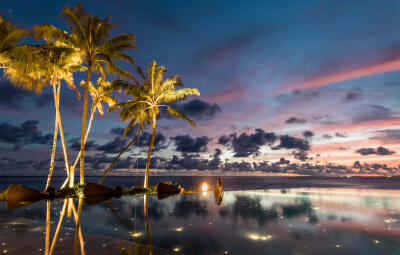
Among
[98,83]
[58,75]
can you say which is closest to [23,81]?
[58,75]

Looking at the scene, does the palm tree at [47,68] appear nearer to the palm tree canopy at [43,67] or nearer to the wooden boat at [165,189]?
the palm tree canopy at [43,67]

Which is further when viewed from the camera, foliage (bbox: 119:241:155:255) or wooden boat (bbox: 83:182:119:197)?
wooden boat (bbox: 83:182:119:197)

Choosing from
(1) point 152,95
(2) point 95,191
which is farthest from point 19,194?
(1) point 152,95

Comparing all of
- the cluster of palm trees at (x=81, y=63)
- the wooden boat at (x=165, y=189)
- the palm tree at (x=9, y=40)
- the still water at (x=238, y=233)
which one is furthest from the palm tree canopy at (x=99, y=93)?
the still water at (x=238, y=233)

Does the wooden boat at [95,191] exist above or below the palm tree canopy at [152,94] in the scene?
below

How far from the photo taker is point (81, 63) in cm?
1688

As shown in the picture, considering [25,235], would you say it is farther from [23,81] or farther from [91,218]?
[23,81]

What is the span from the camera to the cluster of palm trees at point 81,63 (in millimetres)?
13477

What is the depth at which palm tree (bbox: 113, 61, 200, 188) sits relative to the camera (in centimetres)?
1897

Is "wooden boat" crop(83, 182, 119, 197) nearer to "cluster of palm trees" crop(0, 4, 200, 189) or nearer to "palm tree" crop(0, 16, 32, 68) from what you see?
"cluster of palm trees" crop(0, 4, 200, 189)

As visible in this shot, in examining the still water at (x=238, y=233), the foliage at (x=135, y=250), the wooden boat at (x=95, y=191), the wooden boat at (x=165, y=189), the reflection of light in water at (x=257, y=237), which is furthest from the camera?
the wooden boat at (x=165, y=189)

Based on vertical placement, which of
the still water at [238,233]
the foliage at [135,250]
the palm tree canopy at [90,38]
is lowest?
the still water at [238,233]

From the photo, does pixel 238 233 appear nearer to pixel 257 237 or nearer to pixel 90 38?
pixel 257 237

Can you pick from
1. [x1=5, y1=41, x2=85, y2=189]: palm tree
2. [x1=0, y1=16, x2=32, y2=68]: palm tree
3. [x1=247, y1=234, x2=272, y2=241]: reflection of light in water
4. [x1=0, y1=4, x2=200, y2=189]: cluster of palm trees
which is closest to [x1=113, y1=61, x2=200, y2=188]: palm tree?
[x1=0, y1=4, x2=200, y2=189]: cluster of palm trees
